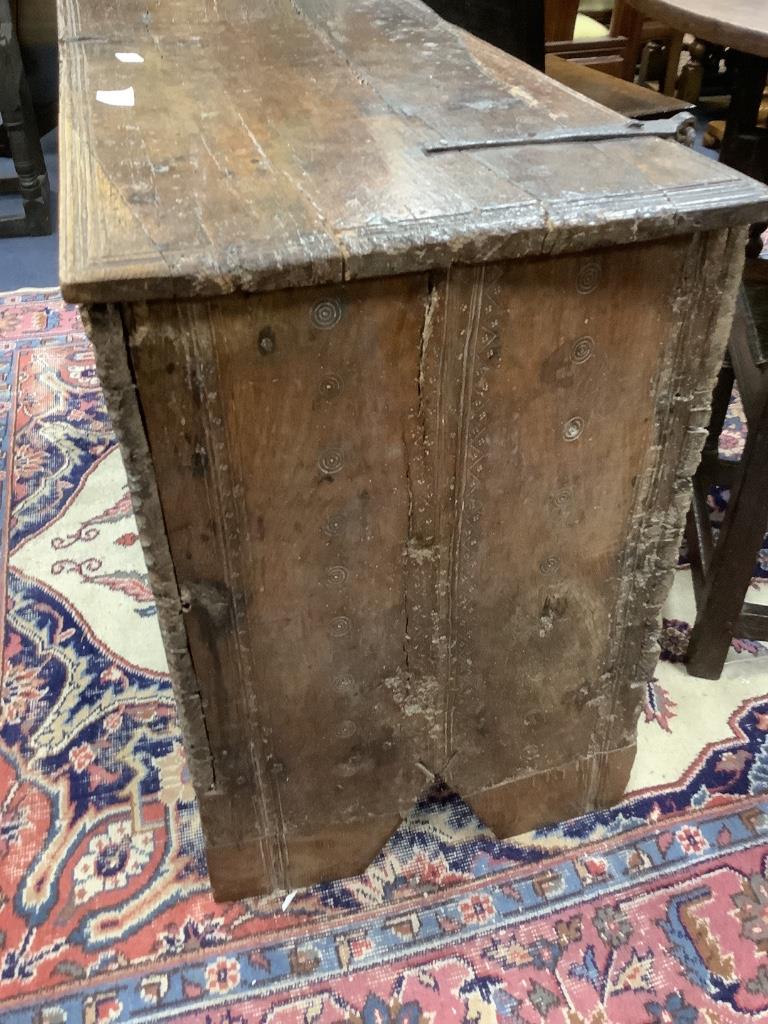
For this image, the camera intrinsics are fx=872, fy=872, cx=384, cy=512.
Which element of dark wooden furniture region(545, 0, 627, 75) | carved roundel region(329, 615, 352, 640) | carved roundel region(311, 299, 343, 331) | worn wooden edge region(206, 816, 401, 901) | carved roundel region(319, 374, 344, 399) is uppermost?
carved roundel region(311, 299, 343, 331)

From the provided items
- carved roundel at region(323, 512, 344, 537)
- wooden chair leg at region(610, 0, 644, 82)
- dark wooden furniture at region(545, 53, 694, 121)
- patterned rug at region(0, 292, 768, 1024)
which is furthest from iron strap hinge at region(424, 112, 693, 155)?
wooden chair leg at region(610, 0, 644, 82)

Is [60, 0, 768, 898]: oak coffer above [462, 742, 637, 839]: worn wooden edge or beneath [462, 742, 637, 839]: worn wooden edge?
above

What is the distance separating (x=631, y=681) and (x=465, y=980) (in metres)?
0.42

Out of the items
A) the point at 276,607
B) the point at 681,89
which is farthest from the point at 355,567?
the point at 681,89

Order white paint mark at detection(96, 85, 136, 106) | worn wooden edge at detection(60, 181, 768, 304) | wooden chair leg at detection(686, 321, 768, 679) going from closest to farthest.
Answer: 1. worn wooden edge at detection(60, 181, 768, 304)
2. white paint mark at detection(96, 85, 136, 106)
3. wooden chair leg at detection(686, 321, 768, 679)

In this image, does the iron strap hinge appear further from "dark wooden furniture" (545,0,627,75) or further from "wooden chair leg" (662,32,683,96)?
"wooden chair leg" (662,32,683,96)

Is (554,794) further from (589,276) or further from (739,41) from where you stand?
(739,41)

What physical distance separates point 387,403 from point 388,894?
71 cm

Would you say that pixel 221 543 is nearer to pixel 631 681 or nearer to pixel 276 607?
pixel 276 607

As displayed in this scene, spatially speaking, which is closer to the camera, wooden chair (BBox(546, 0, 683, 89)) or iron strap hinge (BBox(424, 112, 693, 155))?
iron strap hinge (BBox(424, 112, 693, 155))

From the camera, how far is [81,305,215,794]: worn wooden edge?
0.70 m

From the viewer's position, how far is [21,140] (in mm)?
2812

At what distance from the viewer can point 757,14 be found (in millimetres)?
1385

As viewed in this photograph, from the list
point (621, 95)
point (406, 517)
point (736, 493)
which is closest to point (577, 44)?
point (621, 95)
